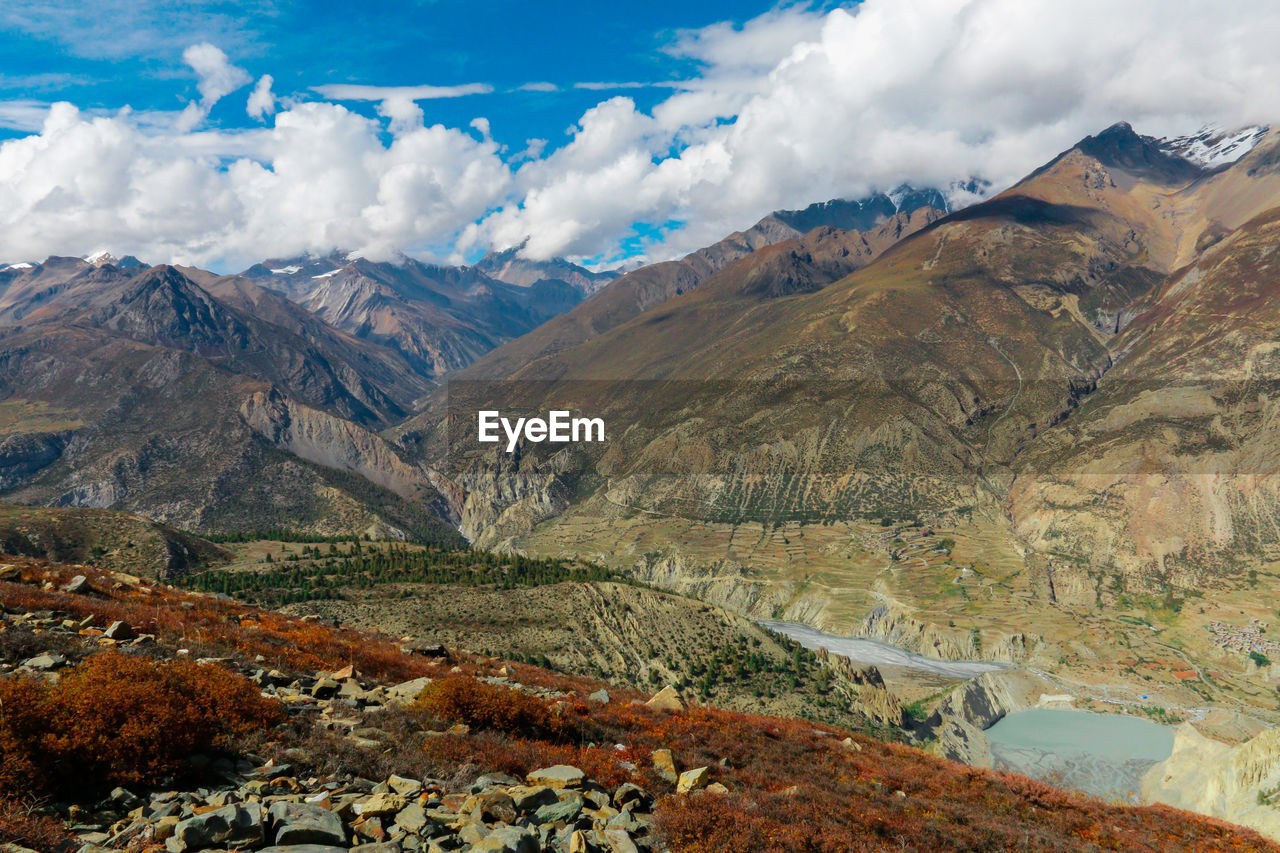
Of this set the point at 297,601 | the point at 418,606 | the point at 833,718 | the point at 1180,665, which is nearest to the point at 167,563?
the point at 297,601

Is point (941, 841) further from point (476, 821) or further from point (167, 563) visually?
point (167, 563)

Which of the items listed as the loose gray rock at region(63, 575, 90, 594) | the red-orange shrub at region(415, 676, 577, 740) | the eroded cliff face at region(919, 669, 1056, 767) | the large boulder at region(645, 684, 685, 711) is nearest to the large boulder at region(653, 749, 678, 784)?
the red-orange shrub at region(415, 676, 577, 740)

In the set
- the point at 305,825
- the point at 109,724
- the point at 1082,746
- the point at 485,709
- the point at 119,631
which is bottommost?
the point at 1082,746

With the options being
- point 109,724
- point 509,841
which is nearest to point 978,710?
point 509,841

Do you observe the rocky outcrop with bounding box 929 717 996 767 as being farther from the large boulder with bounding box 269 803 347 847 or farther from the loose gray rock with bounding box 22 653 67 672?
the loose gray rock with bounding box 22 653 67 672

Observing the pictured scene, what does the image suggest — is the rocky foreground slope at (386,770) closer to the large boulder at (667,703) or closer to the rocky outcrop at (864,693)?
the large boulder at (667,703)

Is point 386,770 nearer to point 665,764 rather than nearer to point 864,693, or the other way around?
point 665,764
